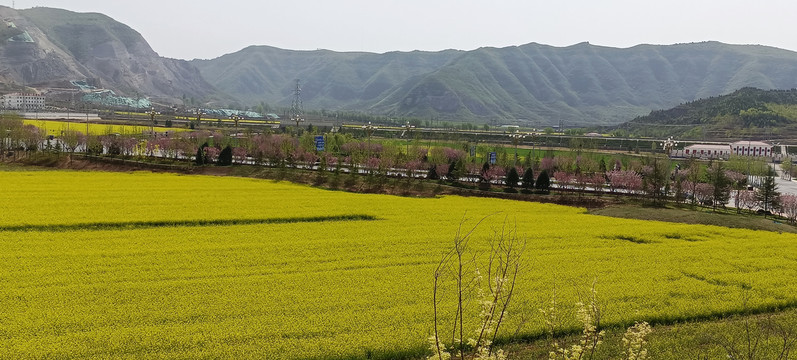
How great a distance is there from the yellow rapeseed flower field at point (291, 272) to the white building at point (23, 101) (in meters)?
170

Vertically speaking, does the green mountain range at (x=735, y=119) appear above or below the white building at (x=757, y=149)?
above

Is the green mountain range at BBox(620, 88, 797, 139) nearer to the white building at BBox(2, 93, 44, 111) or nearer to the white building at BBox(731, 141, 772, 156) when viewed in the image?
the white building at BBox(731, 141, 772, 156)

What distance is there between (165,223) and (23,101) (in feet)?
638

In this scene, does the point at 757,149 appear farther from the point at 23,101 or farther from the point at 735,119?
the point at 23,101

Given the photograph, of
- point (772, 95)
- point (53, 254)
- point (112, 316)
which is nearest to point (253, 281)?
point (112, 316)

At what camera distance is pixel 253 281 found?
22.8 meters

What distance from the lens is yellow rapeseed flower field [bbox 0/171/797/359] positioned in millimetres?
→ 17141

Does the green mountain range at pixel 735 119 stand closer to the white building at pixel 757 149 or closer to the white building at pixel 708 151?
the white building at pixel 757 149

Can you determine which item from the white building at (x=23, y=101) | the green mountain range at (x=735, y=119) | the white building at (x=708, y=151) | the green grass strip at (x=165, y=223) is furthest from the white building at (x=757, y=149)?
the white building at (x=23, y=101)

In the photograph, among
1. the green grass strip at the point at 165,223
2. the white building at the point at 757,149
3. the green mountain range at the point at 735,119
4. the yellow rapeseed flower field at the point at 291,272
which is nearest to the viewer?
the yellow rapeseed flower field at the point at 291,272

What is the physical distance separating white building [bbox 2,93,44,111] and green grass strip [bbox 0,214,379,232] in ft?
593

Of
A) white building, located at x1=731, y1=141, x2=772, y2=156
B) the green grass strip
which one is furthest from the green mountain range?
the green grass strip

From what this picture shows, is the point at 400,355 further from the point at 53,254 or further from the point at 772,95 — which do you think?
the point at 772,95

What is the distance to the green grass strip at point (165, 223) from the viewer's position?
3192 centimetres
